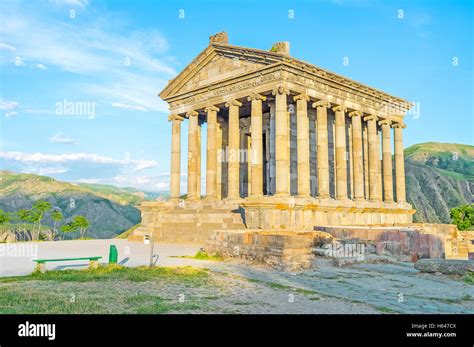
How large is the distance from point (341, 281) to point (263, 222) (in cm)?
1234

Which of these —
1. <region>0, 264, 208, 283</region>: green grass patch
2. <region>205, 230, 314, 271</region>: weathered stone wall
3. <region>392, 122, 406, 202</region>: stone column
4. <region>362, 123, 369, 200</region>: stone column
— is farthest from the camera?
<region>392, 122, 406, 202</region>: stone column

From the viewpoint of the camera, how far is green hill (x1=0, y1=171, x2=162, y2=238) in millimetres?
93312

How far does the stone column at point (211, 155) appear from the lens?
3123cm

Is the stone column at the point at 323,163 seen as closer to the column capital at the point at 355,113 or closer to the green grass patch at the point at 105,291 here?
the column capital at the point at 355,113

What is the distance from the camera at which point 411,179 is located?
82.5m

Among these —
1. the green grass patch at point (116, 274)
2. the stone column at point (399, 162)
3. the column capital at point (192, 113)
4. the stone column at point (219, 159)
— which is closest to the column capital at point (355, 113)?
the stone column at point (399, 162)

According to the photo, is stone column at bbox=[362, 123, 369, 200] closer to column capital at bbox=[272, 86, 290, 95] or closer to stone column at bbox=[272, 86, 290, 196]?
column capital at bbox=[272, 86, 290, 95]

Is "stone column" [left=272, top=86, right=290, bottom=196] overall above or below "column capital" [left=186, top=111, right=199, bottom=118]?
below

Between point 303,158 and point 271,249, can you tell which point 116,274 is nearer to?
point 271,249

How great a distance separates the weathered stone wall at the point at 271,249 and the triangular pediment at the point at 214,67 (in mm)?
14709

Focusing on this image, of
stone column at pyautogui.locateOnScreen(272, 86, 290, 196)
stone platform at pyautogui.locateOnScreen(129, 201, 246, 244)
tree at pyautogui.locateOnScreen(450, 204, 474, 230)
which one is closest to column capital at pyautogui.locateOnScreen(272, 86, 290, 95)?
stone column at pyautogui.locateOnScreen(272, 86, 290, 196)

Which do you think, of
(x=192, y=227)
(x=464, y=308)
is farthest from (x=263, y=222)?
(x=464, y=308)

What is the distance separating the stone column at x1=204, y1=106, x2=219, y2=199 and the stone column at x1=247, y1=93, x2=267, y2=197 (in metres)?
4.30
